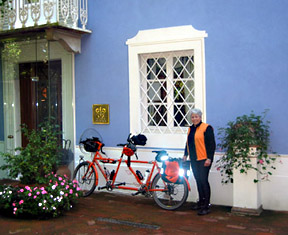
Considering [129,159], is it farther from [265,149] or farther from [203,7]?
[203,7]

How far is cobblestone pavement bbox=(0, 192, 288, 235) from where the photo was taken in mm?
5777

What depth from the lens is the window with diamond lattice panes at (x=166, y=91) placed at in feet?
25.0

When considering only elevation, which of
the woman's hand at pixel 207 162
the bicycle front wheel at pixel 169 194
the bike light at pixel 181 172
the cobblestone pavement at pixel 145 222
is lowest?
the cobblestone pavement at pixel 145 222

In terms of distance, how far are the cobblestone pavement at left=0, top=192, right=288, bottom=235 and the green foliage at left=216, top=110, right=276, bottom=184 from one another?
0.66 meters

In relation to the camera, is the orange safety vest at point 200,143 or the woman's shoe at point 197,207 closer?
the orange safety vest at point 200,143

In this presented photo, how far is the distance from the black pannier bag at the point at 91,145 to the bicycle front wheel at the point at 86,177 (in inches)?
11.0

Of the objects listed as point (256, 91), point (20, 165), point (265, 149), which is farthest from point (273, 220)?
point (20, 165)

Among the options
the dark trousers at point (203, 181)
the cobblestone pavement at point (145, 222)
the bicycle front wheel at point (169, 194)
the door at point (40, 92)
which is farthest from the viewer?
the door at point (40, 92)

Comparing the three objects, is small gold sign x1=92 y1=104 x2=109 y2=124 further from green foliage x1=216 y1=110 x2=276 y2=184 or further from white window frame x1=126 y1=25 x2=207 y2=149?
green foliage x1=216 y1=110 x2=276 y2=184

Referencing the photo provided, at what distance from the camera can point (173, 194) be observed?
270 inches

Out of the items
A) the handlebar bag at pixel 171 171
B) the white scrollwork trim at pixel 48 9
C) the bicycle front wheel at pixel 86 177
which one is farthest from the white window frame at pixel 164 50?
the white scrollwork trim at pixel 48 9

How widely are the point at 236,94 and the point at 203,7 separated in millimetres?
1673

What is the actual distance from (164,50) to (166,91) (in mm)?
780

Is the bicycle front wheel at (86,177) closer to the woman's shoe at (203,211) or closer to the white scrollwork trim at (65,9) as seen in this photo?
the woman's shoe at (203,211)
